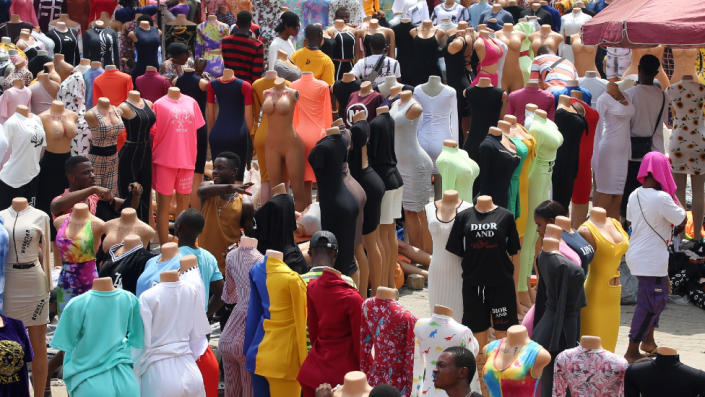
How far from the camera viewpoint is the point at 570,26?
41.0 feet

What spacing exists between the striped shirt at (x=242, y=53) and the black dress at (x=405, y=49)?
1.86 meters

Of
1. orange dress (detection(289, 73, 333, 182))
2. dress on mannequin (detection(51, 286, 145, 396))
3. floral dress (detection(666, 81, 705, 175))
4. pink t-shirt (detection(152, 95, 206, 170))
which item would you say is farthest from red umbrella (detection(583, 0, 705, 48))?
dress on mannequin (detection(51, 286, 145, 396))

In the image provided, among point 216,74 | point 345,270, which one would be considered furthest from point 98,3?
point 345,270

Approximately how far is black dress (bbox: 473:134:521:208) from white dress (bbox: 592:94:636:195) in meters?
1.96

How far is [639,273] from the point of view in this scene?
6734 mm

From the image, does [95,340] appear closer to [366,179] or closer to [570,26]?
[366,179]

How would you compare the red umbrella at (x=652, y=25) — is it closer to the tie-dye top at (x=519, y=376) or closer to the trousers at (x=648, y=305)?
the trousers at (x=648, y=305)

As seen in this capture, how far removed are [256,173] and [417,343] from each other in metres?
4.73

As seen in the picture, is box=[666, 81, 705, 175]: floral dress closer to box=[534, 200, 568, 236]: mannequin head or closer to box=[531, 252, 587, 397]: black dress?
box=[534, 200, 568, 236]: mannequin head

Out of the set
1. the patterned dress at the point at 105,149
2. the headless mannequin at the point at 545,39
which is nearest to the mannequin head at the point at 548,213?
the patterned dress at the point at 105,149

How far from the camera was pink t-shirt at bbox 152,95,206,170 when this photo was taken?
8.23m

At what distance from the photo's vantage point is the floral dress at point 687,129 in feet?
29.1

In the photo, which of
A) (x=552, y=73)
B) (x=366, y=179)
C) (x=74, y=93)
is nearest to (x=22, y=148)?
(x=74, y=93)

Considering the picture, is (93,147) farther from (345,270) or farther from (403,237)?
(403,237)
